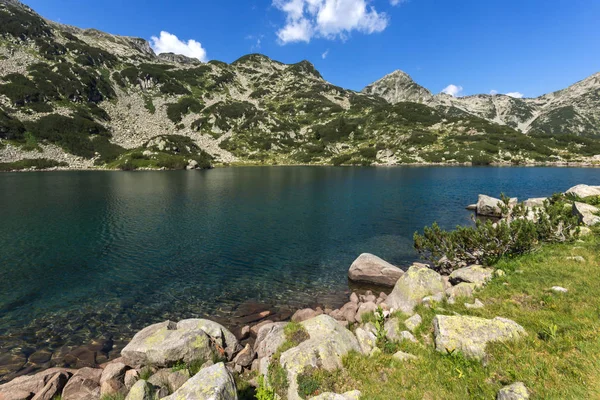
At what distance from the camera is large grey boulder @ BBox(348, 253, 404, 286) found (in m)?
25.3

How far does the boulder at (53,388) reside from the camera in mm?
12289

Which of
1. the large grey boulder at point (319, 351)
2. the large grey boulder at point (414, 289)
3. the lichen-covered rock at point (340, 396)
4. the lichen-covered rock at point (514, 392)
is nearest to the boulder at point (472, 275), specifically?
the large grey boulder at point (414, 289)

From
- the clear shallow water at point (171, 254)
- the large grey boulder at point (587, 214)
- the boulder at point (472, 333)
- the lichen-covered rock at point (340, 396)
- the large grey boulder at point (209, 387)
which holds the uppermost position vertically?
the large grey boulder at point (587, 214)

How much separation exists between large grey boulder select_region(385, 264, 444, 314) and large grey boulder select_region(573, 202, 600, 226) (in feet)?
55.4

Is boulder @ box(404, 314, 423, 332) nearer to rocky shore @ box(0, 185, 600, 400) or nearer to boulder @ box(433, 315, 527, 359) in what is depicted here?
rocky shore @ box(0, 185, 600, 400)

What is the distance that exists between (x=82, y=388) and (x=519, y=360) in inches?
705

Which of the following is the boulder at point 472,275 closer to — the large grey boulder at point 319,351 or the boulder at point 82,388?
the large grey boulder at point 319,351

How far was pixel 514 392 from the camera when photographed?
7.88m

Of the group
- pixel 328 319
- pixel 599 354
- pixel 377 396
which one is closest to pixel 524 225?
pixel 599 354

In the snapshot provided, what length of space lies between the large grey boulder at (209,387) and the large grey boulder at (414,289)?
11.7m

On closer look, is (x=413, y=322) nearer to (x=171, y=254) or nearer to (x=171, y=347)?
(x=171, y=347)

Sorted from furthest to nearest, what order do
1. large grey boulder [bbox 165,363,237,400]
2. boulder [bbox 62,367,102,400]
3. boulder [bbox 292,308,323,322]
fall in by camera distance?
boulder [bbox 292,308,323,322]
boulder [bbox 62,367,102,400]
large grey boulder [bbox 165,363,237,400]

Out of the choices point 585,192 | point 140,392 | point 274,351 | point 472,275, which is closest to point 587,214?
point 472,275

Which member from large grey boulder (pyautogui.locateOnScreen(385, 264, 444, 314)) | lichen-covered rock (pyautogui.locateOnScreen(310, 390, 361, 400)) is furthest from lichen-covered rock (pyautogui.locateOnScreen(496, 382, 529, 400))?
large grey boulder (pyautogui.locateOnScreen(385, 264, 444, 314))
